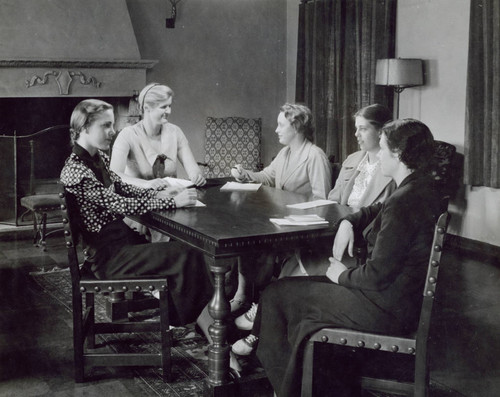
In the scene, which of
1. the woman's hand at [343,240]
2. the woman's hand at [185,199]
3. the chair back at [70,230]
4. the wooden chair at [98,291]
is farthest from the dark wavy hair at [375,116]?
the chair back at [70,230]

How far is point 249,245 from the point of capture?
2654mm

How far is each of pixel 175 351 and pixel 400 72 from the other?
3397 millimetres

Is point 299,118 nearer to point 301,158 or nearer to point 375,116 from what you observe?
point 301,158

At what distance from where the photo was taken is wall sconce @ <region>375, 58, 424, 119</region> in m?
5.67

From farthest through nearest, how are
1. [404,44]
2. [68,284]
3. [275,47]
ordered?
[275,47] → [404,44] → [68,284]

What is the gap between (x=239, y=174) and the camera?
4258 millimetres

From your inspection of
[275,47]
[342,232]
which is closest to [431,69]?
[275,47]

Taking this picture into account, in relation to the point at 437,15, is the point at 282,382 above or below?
below

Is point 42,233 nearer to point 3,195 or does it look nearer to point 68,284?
point 3,195

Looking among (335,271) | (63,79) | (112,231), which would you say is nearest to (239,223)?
(335,271)

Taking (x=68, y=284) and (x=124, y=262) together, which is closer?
(x=124, y=262)

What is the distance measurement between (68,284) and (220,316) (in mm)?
2195

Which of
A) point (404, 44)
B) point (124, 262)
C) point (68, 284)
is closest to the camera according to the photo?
point (124, 262)

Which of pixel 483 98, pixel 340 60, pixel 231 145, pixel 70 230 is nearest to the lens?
pixel 70 230
